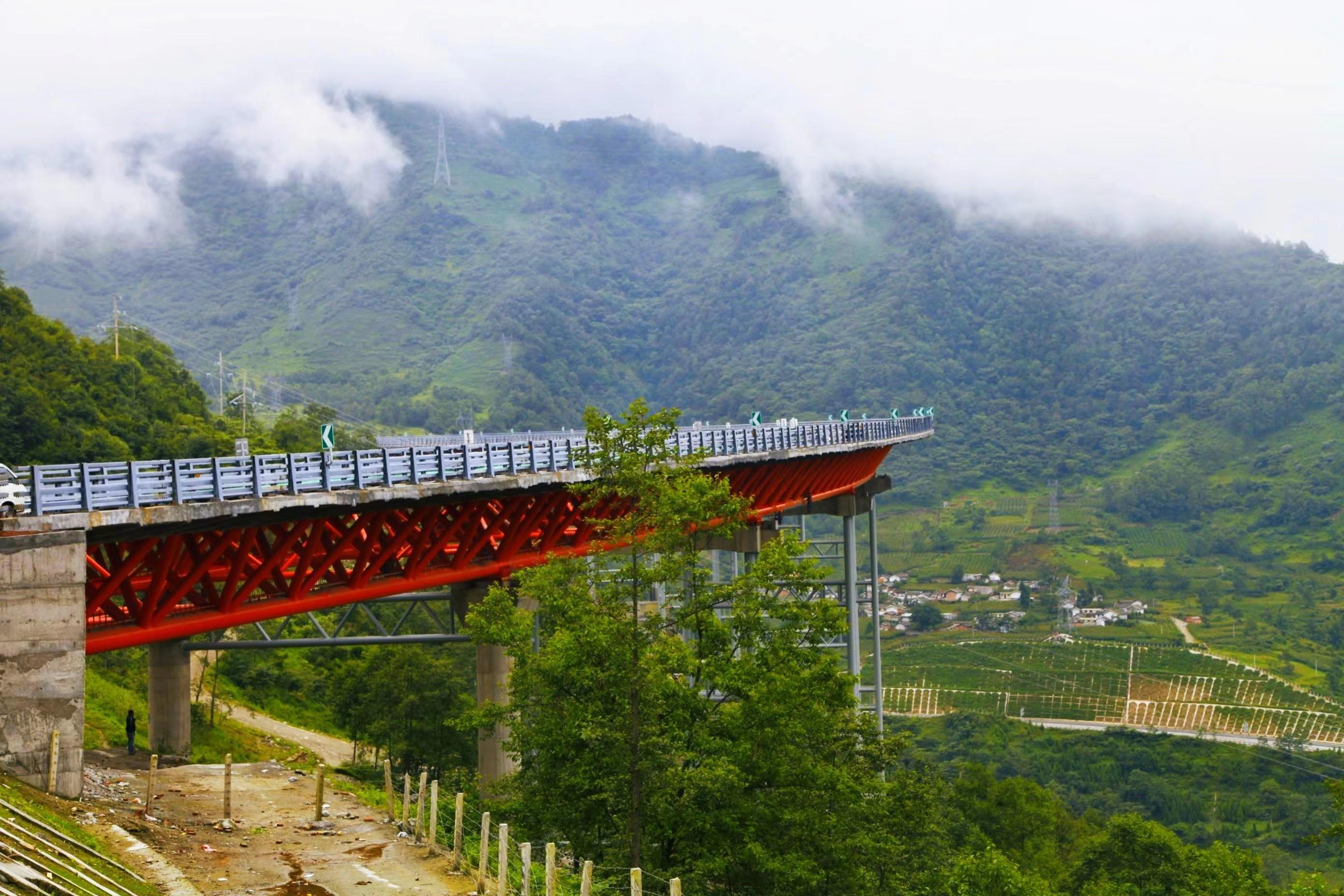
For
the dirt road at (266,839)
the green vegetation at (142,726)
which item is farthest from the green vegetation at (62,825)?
the green vegetation at (142,726)

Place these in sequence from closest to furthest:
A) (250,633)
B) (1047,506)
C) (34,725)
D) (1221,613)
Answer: (34,725) < (250,633) < (1221,613) < (1047,506)

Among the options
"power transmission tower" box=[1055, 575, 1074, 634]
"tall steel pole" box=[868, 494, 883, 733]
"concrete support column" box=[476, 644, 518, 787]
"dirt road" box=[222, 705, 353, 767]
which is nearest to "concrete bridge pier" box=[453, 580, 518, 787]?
"concrete support column" box=[476, 644, 518, 787]

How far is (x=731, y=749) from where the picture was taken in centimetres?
2391

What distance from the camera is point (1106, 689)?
440ft

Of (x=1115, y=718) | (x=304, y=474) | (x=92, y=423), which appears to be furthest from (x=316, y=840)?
(x=1115, y=718)

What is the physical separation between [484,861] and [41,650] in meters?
7.38

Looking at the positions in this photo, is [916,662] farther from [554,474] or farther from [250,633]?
[554,474]

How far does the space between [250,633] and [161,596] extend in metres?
40.4

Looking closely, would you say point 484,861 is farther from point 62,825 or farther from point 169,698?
point 169,698

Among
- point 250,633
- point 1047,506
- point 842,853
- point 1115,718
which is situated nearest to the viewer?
point 842,853

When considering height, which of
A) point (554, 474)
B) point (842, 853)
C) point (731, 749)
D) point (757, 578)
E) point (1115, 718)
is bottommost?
point (1115, 718)

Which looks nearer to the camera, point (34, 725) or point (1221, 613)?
point (34, 725)

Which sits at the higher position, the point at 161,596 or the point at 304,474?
the point at 304,474

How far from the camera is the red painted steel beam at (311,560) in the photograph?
23.0m
